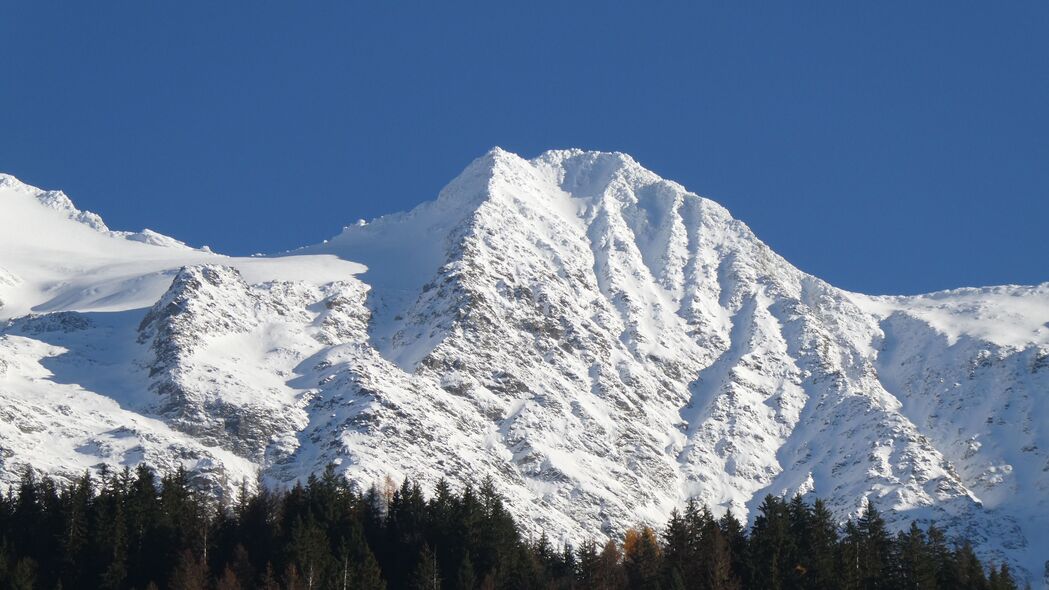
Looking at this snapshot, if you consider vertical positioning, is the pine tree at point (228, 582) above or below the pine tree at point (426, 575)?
below

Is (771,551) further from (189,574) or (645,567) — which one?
(189,574)

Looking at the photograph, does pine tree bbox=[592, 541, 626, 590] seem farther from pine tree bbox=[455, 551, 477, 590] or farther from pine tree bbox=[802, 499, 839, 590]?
pine tree bbox=[802, 499, 839, 590]

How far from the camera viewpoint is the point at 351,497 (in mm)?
154375

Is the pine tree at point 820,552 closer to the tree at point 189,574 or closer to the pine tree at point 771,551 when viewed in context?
the pine tree at point 771,551

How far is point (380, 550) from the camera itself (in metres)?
147

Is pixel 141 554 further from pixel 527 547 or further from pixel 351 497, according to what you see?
pixel 527 547

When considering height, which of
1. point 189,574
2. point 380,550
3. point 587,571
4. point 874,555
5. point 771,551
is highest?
point 874,555

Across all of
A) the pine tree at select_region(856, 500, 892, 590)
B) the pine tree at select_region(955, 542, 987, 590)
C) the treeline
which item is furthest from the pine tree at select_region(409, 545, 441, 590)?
the pine tree at select_region(955, 542, 987, 590)

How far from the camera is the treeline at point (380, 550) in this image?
135 meters

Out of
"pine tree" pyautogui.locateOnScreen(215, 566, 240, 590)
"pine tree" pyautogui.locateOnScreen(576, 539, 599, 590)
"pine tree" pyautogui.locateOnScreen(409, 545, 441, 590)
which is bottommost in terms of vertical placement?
"pine tree" pyautogui.locateOnScreen(215, 566, 240, 590)

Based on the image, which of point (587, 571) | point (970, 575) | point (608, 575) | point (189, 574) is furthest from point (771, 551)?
point (189, 574)

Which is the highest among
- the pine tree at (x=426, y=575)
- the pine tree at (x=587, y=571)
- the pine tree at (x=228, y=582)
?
the pine tree at (x=587, y=571)

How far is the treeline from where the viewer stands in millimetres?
135000

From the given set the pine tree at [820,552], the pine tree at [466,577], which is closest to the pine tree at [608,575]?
the pine tree at [466,577]
